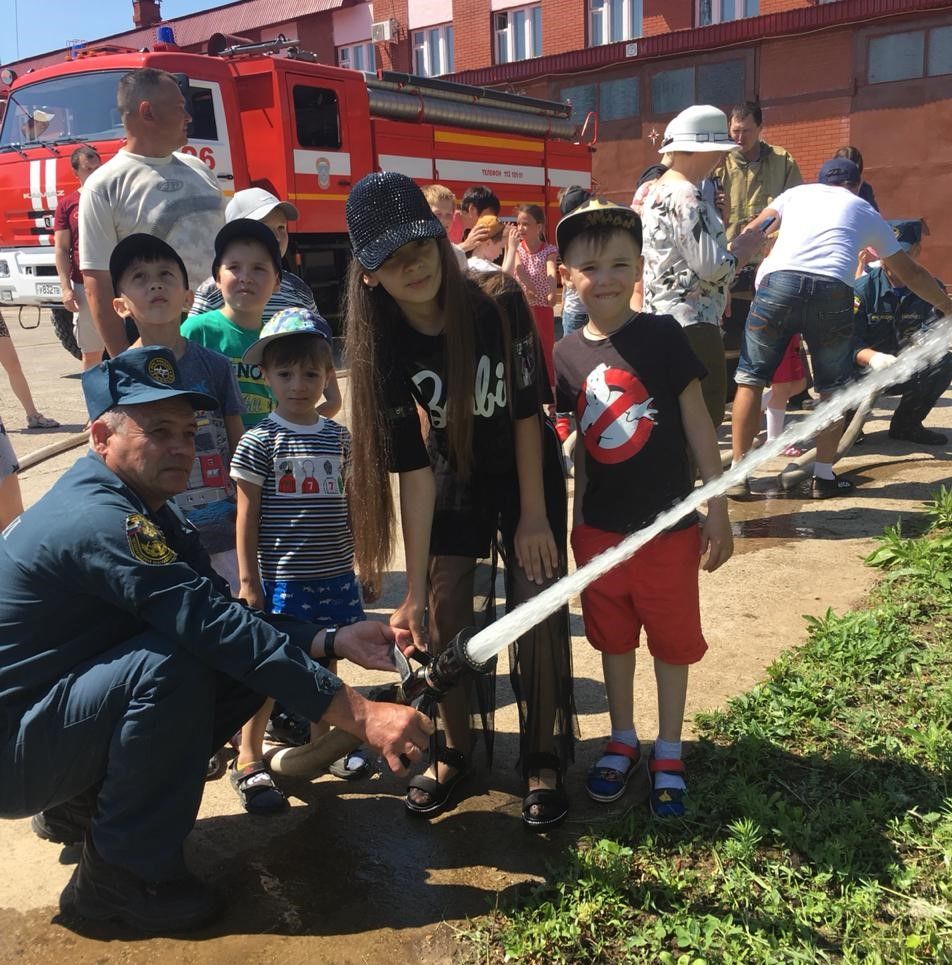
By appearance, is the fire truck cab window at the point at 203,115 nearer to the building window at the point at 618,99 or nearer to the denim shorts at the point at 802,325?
the denim shorts at the point at 802,325

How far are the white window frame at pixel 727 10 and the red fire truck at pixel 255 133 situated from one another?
35.0ft

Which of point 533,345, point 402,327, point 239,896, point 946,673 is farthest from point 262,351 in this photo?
point 946,673

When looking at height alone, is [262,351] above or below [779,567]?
above

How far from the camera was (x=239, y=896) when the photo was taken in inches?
101

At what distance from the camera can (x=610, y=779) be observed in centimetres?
288

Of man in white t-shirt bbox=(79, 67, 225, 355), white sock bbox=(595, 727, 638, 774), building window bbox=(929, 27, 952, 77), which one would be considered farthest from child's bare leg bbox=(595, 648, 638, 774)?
building window bbox=(929, 27, 952, 77)

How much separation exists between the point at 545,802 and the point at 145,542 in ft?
4.45

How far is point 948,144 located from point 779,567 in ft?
48.6

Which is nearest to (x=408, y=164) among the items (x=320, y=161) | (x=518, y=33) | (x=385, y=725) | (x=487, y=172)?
(x=320, y=161)

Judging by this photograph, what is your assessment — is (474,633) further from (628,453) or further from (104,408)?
(104,408)

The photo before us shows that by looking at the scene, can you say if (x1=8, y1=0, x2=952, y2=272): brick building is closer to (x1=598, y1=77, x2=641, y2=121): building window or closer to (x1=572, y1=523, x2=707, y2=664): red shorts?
(x1=598, y1=77, x2=641, y2=121): building window

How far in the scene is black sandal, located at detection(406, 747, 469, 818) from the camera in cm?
288

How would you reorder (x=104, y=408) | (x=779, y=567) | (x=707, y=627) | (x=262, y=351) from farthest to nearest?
(x=779, y=567) < (x=707, y=627) < (x=262, y=351) < (x=104, y=408)

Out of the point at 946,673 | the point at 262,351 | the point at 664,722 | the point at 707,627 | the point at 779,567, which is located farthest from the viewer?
the point at 779,567
